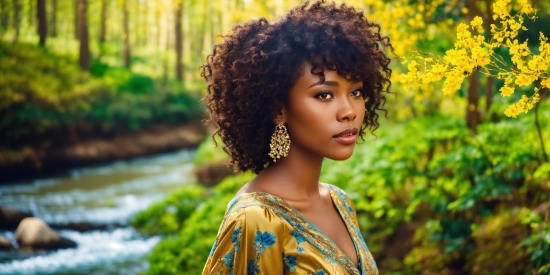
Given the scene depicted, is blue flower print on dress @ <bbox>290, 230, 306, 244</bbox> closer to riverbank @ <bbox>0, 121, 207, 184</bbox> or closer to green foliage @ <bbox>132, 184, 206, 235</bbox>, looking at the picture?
green foliage @ <bbox>132, 184, 206, 235</bbox>

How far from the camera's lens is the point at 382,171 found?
5102 mm

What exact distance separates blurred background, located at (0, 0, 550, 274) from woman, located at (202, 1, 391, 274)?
0.25 m

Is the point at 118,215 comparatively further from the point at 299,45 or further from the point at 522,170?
the point at 299,45

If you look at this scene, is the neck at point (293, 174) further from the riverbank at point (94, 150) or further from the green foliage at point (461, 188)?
the riverbank at point (94, 150)

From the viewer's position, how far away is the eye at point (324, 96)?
6.28 ft

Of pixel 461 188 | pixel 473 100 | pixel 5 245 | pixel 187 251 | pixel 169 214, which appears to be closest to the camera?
pixel 461 188

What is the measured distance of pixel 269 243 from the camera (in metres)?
1.79

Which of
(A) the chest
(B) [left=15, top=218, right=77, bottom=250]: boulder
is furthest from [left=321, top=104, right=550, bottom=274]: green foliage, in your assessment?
(B) [left=15, top=218, right=77, bottom=250]: boulder

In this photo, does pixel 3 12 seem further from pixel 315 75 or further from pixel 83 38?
pixel 315 75

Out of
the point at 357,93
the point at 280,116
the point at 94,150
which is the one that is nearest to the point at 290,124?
the point at 280,116

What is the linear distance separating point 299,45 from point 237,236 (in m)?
0.65

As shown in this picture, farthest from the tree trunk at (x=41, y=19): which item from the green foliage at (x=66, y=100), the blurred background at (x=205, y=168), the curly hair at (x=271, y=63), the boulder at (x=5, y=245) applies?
the curly hair at (x=271, y=63)

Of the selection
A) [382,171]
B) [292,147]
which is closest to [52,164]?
[382,171]

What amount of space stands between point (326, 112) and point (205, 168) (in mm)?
10263
